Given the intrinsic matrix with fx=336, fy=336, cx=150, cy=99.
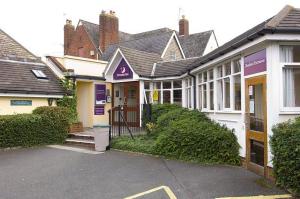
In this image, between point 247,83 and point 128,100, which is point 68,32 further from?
point 247,83

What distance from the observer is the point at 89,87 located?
63.8 ft

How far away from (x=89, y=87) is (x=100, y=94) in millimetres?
754

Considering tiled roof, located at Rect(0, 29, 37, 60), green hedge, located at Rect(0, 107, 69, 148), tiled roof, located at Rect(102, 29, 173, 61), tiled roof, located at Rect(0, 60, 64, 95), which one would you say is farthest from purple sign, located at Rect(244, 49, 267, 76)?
tiled roof, located at Rect(102, 29, 173, 61)

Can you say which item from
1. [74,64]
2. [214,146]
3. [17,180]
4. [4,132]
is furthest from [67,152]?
[74,64]

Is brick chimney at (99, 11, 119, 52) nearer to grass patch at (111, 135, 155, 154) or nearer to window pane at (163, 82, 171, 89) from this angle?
window pane at (163, 82, 171, 89)

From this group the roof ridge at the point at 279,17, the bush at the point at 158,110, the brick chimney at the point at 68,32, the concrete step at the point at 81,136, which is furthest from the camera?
Result: the brick chimney at the point at 68,32

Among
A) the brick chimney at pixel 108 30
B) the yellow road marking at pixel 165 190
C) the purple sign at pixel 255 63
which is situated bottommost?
the yellow road marking at pixel 165 190

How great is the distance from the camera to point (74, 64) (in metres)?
18.7

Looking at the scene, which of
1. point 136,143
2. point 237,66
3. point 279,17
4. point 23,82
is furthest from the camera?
point 23,82

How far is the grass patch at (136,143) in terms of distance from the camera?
12047 millimetres

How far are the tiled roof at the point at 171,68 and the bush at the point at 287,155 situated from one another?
11.5m

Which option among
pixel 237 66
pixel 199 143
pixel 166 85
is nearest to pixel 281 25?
pixel 237 66

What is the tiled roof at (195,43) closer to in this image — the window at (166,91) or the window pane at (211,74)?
the window at (166,91)

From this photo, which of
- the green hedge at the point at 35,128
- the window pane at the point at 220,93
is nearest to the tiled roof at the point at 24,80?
the green hedge at the point at 35,128
